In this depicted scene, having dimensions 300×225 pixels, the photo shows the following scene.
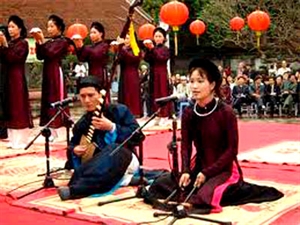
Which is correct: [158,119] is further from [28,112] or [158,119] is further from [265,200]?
[265,200]

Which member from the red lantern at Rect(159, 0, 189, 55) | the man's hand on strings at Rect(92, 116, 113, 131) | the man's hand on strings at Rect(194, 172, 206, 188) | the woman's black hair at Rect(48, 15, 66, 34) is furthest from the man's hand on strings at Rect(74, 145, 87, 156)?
the red lantern at Rect(159, 0, 189, 55)

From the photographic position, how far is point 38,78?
13852 mm

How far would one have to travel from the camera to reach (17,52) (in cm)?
663

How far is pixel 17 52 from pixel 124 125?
2.78 m

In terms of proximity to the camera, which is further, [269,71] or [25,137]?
[269,71]

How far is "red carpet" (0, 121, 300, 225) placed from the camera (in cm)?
369

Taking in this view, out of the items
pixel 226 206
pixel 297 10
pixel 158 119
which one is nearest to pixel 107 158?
pixel 226 206

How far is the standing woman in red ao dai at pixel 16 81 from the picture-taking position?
6617 mm

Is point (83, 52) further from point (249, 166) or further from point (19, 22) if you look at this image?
point (249, 166)

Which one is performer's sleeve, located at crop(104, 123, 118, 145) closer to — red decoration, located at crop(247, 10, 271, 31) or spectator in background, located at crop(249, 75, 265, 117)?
red decoration, located at crop(247, 10, 271, 31)

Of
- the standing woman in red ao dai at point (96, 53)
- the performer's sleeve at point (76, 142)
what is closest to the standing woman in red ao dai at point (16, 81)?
the standing woman in red ao dai at point (96, 53)

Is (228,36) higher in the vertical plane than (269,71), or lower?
higher

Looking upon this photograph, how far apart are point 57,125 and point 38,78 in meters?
6.86

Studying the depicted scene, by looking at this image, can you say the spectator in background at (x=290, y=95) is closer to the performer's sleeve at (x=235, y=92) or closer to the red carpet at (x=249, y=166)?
the performer's sleeve at (x=235, y=92)
